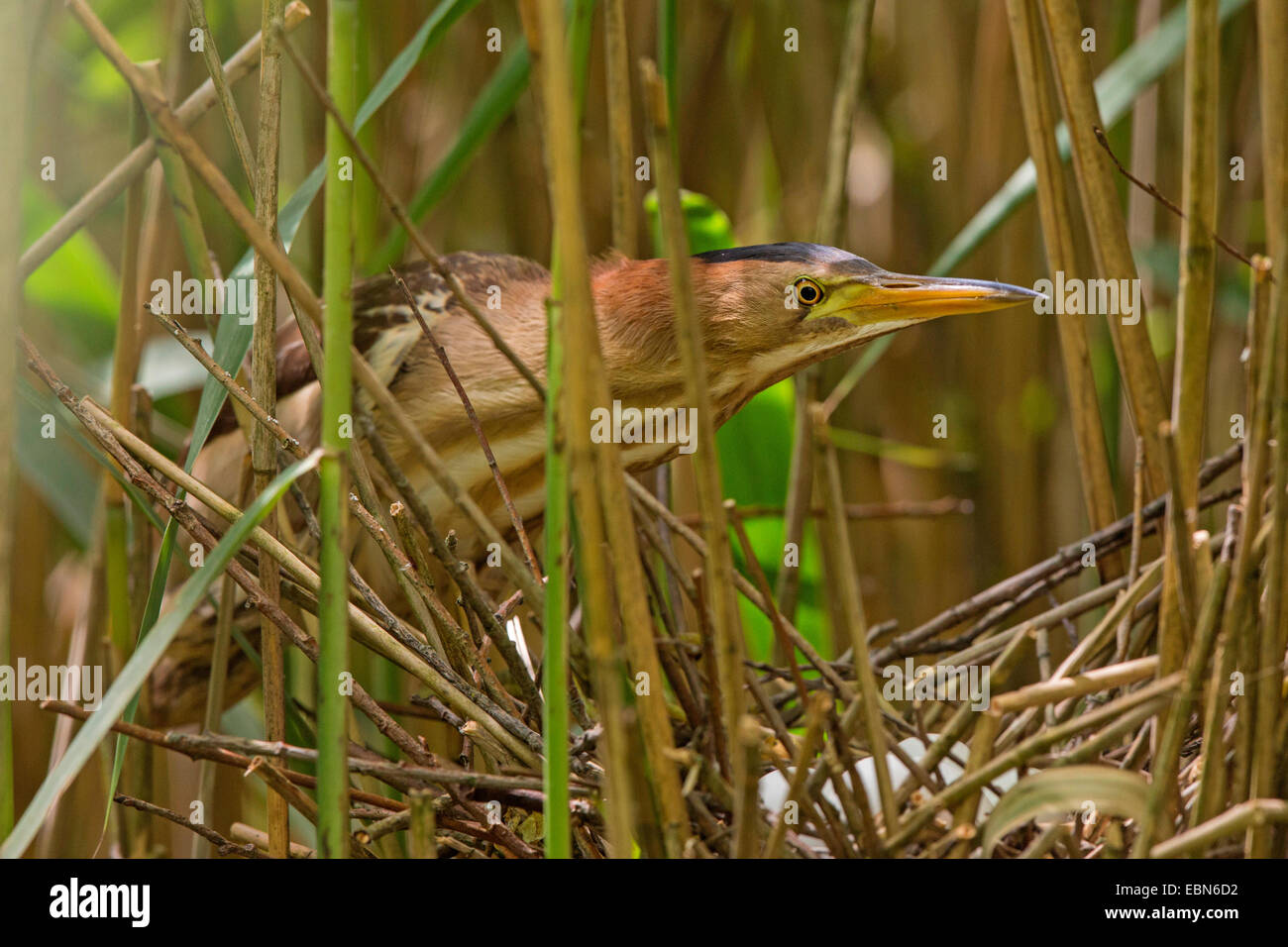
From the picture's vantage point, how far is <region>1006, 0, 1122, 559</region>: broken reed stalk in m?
1.05

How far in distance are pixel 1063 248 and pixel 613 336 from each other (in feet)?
1.48

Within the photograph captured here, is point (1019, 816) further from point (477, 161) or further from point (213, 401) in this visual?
point (477, 161)

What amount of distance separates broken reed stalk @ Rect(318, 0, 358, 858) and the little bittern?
55cm

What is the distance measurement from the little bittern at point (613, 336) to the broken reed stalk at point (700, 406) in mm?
538

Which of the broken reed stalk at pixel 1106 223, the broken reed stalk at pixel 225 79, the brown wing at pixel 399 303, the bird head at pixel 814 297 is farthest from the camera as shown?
the brown wing at pixel 399 303

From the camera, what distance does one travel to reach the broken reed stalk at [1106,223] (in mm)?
969

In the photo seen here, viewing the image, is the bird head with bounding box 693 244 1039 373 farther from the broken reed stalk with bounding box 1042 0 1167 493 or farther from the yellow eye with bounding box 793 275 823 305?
the broken reed stalk with bounding box 1042 0 1167 493

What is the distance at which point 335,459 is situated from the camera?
1.97ft

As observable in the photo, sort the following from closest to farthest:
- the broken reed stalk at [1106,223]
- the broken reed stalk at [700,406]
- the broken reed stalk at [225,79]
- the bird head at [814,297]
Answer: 1. the broken reed stalk at [700,406]
2. the broken reed stalk at [225,79]
3. the broken reed stalk at [1106,223]
4. the bird head at [814,297]

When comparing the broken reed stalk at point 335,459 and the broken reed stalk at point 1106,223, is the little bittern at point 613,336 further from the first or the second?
the broken reed stalk at point 335,459

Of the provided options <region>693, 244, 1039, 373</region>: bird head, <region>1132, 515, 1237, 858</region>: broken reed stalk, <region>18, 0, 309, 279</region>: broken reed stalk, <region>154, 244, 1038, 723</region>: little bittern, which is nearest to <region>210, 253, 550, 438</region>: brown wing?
<region>154, 244, 1038, 723</region>: little bittern

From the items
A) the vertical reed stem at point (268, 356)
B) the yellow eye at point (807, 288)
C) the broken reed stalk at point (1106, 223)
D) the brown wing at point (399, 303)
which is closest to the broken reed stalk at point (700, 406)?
the vertical reed stem at point (268, 356)

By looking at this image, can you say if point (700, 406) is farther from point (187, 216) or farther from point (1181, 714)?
point (187, 216)
